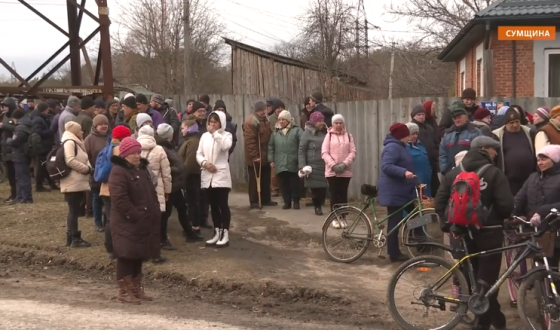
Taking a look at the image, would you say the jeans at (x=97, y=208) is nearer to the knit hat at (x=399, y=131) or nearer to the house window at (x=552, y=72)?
the knit hat at (x=399, y=131)

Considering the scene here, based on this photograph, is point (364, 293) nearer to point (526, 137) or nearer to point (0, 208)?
point (526, 137)

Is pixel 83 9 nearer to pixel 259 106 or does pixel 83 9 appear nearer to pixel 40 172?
pixel 40 172

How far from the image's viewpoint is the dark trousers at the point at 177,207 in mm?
9562

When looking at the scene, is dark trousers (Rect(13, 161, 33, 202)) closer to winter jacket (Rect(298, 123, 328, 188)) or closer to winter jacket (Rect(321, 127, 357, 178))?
winter jacket (Rect(298, 123, 328, 188))

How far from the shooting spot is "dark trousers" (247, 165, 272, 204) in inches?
483

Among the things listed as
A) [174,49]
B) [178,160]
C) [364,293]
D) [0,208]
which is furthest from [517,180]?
[174,49]

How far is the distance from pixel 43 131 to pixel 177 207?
16.5 feet

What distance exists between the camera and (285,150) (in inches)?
467

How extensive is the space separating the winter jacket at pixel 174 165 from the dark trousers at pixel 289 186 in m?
2.87

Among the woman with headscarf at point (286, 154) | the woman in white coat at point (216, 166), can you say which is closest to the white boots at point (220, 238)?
the woman in white coat at point (216, 166)

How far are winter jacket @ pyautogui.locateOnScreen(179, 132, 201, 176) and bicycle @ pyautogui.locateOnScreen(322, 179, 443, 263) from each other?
84.1 inches

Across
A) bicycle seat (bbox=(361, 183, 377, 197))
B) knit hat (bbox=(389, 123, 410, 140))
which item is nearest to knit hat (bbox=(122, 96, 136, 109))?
bicycle seat (bbox=(361, 183, 377, 197))

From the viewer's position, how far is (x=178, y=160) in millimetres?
9398

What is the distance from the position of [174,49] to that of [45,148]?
24143 millimetres
